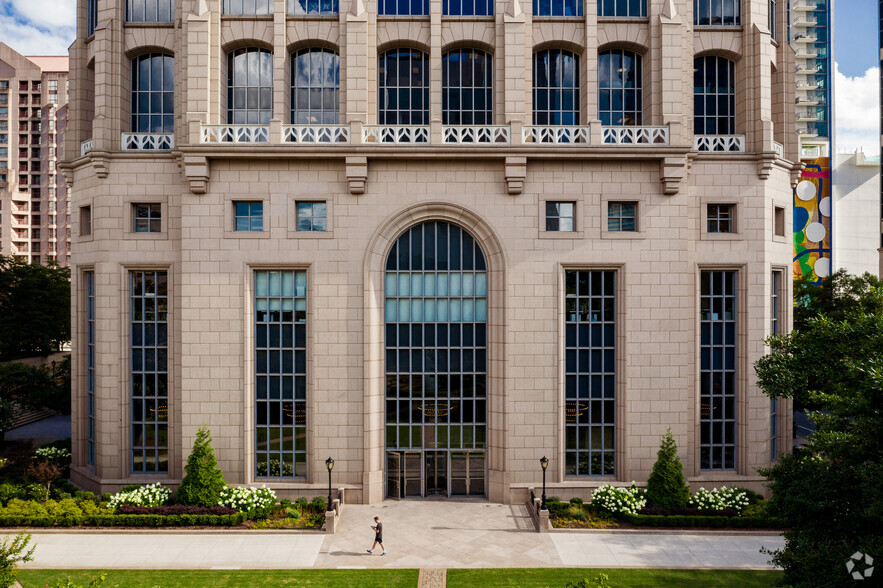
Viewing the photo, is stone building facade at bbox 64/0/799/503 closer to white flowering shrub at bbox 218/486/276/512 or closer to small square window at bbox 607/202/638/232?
small square window at bbox 607/202/638/232

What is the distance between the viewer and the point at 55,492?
25219 millimetres

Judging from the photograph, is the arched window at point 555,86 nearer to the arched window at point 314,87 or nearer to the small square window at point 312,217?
the arched window at point 314,87

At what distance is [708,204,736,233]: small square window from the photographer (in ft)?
87.4

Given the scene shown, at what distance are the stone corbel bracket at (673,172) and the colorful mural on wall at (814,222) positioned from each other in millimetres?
46400

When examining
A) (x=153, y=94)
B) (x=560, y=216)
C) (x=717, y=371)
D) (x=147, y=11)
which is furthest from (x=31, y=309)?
(x=717, y=371)

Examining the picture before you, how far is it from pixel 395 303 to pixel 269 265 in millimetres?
6275

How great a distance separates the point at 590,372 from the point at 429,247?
392 inches

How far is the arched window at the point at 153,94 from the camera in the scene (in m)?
27.5

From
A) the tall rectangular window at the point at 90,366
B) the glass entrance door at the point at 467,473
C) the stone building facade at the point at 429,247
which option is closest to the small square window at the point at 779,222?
the stone building facade at the point at 429,247

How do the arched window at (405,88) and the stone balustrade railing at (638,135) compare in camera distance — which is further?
the arched window at (405,88)

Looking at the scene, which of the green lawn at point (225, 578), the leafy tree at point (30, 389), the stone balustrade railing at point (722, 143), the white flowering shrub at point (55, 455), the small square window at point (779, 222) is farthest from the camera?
the leafy tree at point (30, 389)

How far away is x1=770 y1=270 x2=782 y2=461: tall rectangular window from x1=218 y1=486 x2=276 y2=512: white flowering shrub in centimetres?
2484

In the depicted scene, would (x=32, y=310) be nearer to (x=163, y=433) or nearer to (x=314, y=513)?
(x=163, y=433)

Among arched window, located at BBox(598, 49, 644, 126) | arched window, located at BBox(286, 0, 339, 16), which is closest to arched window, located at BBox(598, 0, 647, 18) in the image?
arched window, located at BBox(598, 49, 644, 126)
